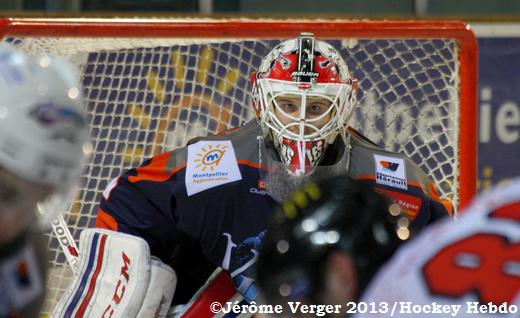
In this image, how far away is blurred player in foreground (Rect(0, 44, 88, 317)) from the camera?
1.54m

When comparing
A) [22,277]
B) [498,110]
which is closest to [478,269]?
[22,277]

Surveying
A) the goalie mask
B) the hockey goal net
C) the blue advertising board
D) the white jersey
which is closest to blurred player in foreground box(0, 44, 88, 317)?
the goalie mask

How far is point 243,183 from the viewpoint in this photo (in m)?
2.95

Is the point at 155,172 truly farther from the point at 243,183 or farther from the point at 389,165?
the point at 389,165

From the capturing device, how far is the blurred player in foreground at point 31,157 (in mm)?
1539

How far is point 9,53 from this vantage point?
1631 mm

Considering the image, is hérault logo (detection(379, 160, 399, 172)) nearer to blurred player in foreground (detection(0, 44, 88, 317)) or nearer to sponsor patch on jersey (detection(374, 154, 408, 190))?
sponsor patch on jersey (detection(374, 154, 408, 190))

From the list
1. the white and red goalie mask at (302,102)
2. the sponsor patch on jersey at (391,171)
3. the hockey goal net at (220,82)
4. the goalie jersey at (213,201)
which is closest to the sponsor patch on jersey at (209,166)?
the goalie jersey at (213,201)

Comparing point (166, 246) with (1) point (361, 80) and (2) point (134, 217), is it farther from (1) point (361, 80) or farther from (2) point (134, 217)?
(1) point (361, 80)

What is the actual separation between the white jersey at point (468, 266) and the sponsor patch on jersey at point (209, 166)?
1.57m

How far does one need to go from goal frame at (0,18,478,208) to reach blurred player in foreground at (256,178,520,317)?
1723 mm

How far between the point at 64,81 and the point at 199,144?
1.41 metres

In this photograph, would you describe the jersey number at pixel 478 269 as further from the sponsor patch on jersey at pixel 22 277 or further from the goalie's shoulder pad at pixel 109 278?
the goalie's shoulder pad at pixel 109 278

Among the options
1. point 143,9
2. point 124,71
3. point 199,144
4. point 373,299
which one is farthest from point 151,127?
point 373,299
